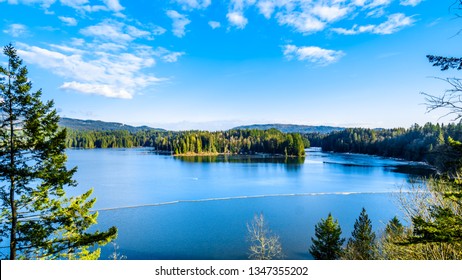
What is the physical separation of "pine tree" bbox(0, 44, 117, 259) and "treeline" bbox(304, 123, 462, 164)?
42.9 meters

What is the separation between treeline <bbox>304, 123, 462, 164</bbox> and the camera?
47250 millimetres

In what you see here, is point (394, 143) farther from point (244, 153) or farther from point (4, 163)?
point (4, 163)

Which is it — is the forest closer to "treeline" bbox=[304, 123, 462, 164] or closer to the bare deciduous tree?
"treeline" bbox=[304, 123, 462, 164]

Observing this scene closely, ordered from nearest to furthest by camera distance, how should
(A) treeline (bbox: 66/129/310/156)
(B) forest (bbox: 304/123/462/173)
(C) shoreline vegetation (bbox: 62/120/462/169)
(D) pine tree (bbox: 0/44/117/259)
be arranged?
(D) pine tree (bbox: 0/44/117/259) → (B) forest (bbox: 304/123/462/173) → (C) shoreline vegetation (bbox: 62/120/462/169) → (A) treeline (bbox: 66/129/310/156)

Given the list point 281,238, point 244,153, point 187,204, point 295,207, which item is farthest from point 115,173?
point 244,153

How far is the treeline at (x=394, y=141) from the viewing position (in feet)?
155

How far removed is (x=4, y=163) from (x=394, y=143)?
2551 inches

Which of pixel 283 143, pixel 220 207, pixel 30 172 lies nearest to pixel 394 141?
pixel 283 143

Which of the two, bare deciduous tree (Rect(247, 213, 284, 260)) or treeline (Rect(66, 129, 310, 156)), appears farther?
treeline (Rect(66, 129, 310, 156))

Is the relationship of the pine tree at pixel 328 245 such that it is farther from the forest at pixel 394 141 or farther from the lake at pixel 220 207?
the forest at pixel 394 141

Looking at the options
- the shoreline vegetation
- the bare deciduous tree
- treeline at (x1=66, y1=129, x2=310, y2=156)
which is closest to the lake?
the bare deciduous tree

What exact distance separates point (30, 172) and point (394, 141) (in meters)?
65.8

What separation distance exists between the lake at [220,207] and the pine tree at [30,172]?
25.0 feet

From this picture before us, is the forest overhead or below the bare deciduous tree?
overhead
